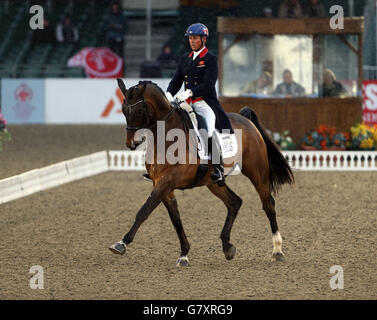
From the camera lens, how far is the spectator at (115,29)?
103ft

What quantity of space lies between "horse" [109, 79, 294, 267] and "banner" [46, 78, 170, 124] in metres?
18.2

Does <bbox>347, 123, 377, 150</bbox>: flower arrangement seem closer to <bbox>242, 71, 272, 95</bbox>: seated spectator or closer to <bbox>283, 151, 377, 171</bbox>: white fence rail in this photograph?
<bbox>283, 151, 377, 171</bbox>: white fence rail

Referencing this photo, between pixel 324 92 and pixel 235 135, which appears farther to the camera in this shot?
pixel 324 92

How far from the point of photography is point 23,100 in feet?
91.6

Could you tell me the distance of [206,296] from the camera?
24.0 feet

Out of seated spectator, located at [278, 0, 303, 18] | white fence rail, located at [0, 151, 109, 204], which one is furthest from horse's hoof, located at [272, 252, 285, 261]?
seated spectator, located at [278, 0, 303, 18]

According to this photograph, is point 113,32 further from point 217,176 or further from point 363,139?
point 217,176

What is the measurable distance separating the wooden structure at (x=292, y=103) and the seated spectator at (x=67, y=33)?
15.7 m

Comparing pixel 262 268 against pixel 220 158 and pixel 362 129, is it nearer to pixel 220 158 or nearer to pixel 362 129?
pixel 220 158

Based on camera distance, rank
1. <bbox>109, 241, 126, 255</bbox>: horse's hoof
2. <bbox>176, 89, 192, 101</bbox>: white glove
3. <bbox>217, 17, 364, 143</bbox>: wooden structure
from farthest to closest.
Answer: <bbox>217, 17, 364, 143</bbox>: wooden structure → <bbox>176, 89, 192, 101</bbox>: white glove → <bbox>109, 241, 126, 255</bbox>: horse's hoof

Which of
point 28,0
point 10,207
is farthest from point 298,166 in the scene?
point 28,0

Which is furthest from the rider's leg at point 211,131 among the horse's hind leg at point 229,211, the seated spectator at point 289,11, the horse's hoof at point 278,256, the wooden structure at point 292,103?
the seated spectator at point 289,11

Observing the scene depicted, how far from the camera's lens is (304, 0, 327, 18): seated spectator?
2450 centimetres

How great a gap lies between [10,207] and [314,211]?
14.1 ft
